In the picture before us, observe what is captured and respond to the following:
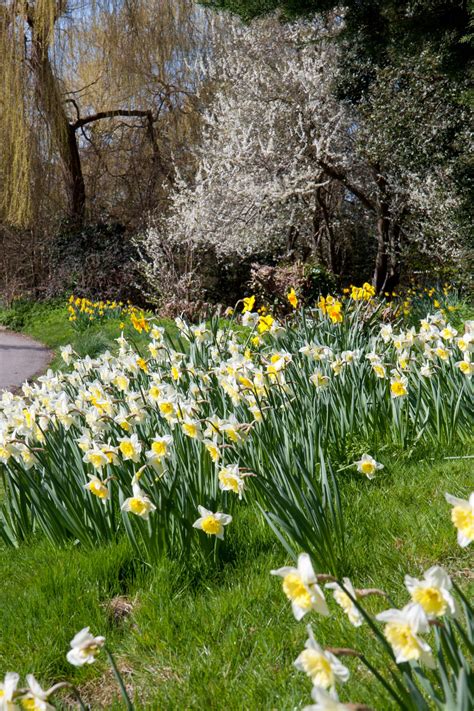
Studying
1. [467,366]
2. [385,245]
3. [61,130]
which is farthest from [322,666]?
[61,130]

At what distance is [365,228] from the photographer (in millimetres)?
10992

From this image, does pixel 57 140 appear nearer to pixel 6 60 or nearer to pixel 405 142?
pixel 6 60

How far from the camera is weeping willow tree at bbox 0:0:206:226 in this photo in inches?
474

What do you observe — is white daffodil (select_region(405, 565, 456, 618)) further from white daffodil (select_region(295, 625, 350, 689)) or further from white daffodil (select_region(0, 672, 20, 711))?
white daffodil (select_region(0, 672, 20, 711))

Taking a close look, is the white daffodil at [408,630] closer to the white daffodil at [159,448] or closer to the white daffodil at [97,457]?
the white daffodil at [159,448]

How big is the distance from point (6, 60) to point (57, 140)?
1604 mm

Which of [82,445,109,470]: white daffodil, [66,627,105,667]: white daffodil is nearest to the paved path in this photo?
[82,445,109,470]: white daffodil

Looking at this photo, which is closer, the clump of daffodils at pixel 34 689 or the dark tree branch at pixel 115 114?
the clump of daffodils at pixel 34 689

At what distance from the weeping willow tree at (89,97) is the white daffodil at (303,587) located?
12.2 m

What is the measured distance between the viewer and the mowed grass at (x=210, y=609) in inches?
65.5

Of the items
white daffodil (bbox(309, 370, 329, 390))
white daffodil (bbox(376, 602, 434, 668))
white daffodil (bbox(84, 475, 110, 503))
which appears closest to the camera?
white daffodil (bbox(376, 602, 434, 668))

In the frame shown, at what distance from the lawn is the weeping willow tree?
11117 mm

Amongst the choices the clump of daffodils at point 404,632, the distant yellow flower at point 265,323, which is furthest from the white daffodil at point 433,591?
the distant yellow flower at point 265,323

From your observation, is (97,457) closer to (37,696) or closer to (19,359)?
(37,696)
